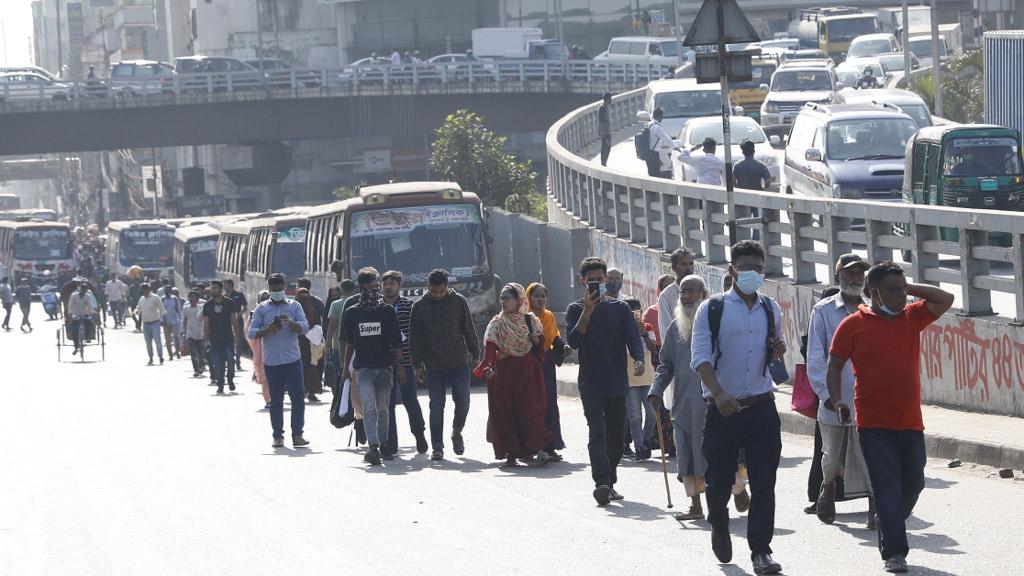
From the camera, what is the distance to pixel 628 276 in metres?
26.6

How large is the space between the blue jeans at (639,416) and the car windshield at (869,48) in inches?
1874

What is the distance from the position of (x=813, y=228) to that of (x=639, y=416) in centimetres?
511

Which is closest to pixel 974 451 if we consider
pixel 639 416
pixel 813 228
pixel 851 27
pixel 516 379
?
pixel 639 416

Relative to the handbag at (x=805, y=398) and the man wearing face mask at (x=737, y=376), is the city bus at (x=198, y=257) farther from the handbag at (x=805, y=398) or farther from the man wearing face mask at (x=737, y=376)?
the man wearing face mask at (x=737, y=376)

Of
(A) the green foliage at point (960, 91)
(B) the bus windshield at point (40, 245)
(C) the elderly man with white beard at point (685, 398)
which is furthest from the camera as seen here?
(B) the bus windshield at point (40, 245)

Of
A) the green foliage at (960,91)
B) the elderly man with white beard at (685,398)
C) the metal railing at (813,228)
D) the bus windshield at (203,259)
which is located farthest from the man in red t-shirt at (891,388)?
the bus windshield at (203,259)

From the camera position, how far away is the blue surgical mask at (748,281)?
353 inches

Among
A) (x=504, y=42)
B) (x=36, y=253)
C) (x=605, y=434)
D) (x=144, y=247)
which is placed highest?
(x=504, y=42)

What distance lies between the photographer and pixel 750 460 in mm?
8914

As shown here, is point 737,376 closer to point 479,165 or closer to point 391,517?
point 391,517

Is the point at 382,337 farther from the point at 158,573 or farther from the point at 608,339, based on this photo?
the point at 158,573

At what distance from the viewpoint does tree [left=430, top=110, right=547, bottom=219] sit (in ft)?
158

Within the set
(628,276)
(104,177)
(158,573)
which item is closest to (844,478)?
(158,573)

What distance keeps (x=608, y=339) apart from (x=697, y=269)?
10643 mm
